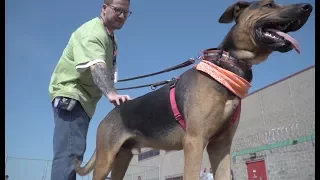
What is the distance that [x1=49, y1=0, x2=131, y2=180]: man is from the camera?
3191mm

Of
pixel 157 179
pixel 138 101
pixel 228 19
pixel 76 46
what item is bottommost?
A: pixel 157 179

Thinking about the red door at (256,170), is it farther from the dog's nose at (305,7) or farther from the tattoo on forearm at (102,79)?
the tattoo on forearm at (102,79)

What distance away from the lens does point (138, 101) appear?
3.91 m

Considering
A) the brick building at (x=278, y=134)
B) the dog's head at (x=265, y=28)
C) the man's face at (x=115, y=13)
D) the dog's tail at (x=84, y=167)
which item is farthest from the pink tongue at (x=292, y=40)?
the brick building at (x=278, y=134)

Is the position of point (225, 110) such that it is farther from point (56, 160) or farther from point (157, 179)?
point (157, 179)

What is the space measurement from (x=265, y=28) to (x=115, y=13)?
1915mm

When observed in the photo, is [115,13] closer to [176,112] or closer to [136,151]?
[176,112]

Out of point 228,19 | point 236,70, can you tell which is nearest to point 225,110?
point 236,70

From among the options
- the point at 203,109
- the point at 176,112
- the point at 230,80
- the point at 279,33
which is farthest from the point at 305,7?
the point at 176,112

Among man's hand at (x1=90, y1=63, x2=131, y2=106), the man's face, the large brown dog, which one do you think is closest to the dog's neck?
the large brown dog

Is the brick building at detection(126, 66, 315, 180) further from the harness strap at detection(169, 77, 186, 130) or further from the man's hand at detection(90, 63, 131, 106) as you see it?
the man's hand at detection(90, 63, 131, 106)
